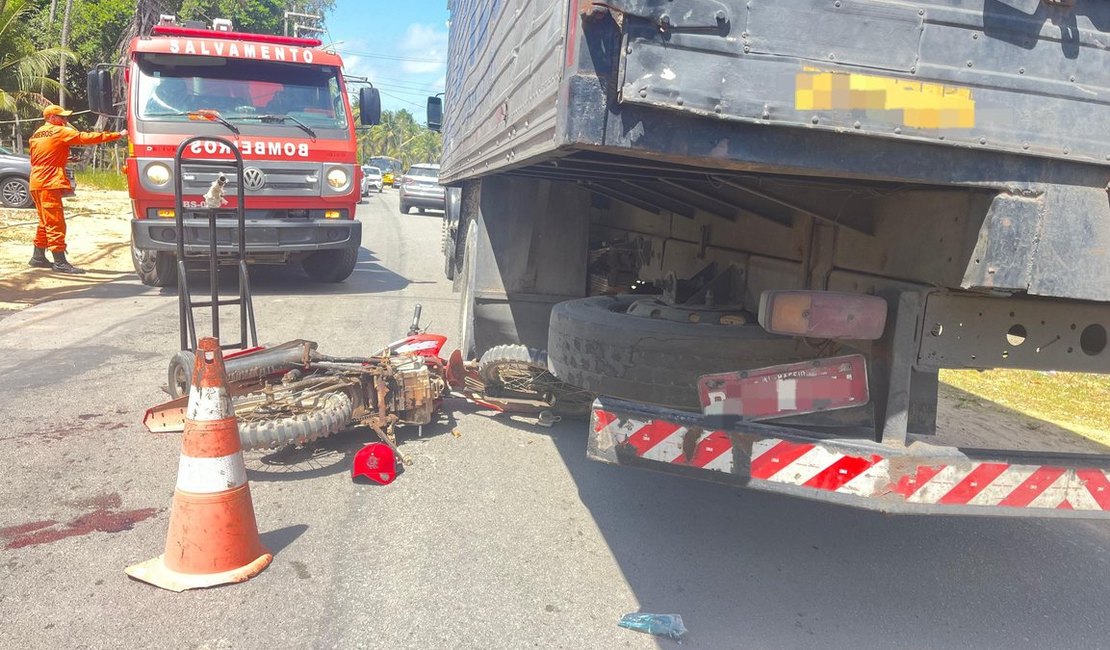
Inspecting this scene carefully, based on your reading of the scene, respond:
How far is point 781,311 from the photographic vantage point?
2744 mm

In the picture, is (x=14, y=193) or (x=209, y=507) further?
(x=14, y=193)

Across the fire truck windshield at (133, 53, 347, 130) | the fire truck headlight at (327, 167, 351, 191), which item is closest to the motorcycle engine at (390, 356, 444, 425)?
the fire truck headlight at (327, 167, 351, 191)

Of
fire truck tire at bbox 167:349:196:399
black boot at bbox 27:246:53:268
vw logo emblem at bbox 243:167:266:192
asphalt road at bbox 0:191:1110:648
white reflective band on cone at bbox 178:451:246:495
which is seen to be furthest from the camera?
black boot at bbox 27:246:53:268

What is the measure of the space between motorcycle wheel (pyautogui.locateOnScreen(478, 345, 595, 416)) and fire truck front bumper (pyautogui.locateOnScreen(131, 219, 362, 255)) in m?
4.43

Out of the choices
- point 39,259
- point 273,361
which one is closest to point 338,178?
point 39,259

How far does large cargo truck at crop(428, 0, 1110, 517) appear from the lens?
220cm

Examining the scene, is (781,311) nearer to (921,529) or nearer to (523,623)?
(523,623)

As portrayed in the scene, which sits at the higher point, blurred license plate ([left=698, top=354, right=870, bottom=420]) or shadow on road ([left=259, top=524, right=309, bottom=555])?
blurred license plate ([left=698, top=354, right=870, bottom=420])

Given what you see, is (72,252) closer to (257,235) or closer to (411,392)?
(257,235)

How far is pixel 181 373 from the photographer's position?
4625 mm

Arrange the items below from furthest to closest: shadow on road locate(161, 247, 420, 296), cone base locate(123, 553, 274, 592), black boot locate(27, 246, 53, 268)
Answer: black boot locate(27, 246, 53, 268) → shadow on road locate(161, 247, 420, 296) → cone base locate(123, 553, 274, 592)

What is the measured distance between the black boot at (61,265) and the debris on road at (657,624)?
10.0 m

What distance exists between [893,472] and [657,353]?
3.35 feet

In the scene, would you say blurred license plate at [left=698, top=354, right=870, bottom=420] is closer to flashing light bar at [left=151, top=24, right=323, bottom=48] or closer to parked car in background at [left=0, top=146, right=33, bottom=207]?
flashing light bar at [left=151, top=24, right=323, bottom=48]
